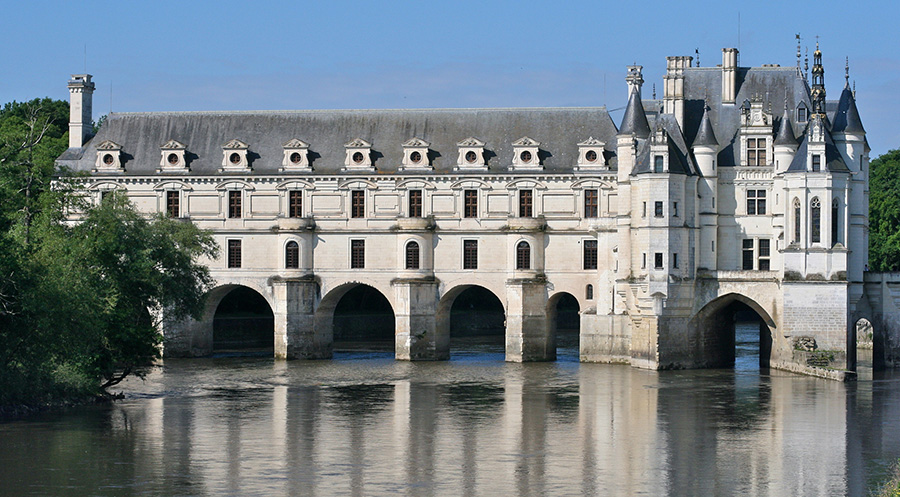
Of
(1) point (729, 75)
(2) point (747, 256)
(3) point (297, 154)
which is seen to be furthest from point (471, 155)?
(2) point (747, 256)

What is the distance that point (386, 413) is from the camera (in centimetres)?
4509

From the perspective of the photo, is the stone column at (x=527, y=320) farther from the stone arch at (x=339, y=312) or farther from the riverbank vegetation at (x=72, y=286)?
the riverbank vegetation at (x=72, y=286)

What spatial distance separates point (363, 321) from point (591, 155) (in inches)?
927

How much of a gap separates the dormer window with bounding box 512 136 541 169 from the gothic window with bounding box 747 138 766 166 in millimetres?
9627

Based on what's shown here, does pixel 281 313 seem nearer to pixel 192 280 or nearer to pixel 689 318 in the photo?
pixel 192 280

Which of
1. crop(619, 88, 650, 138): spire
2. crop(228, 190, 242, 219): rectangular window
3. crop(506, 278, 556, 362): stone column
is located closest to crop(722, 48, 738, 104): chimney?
crop(619, 88, 650, 138): spire

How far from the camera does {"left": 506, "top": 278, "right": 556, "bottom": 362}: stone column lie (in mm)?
61594

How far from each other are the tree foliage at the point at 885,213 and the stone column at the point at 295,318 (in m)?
32.8

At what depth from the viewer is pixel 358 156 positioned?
212 ft

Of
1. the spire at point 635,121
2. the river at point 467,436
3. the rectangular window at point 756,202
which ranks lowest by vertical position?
the river at point 467,436

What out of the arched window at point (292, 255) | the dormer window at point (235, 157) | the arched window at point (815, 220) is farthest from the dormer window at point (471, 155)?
the arched window at point (815, 220)

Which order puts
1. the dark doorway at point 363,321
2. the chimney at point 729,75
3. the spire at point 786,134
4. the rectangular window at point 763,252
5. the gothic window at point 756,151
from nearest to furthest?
the spire at point 786,134
the gothic window at point 756,151
the rectangular window at point 763,252
the chimney at point 729,75
the dark doorway at point 363,321

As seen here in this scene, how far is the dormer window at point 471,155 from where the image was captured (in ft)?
208

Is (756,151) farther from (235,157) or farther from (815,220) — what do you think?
(235,157)
